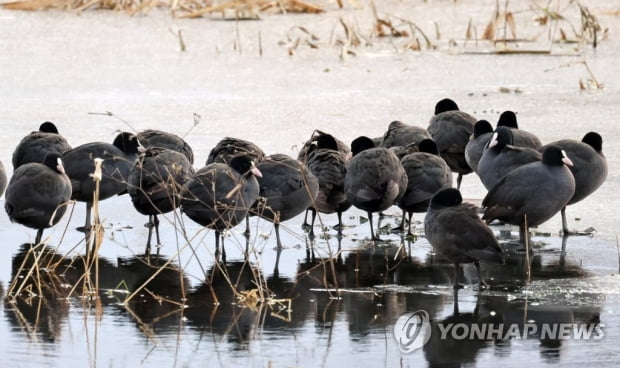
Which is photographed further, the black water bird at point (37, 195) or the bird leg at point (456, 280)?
the black water bird at point (37, 195)

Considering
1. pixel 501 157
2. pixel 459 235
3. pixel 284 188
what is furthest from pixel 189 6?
pixel 459 235

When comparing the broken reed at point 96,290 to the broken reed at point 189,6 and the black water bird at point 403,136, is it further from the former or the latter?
the broken reed at point 189,6

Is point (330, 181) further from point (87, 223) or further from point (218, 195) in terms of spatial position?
point (87, 223)

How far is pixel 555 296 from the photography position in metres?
6.39

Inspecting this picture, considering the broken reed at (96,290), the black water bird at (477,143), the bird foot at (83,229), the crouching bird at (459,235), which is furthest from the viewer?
the black water bird at (477,143)

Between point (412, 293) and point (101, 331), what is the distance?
1769 millimetres

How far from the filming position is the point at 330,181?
28.0 ft

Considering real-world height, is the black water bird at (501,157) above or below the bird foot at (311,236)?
above

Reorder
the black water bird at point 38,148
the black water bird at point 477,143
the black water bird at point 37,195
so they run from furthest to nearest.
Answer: the black water bird at point 477,143, the black water bird at point 38,148, the black water bird at point 37,195

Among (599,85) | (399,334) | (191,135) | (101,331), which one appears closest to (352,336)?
(399,334)

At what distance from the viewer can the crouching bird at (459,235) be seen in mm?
6582

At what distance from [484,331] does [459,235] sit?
0.99 meters

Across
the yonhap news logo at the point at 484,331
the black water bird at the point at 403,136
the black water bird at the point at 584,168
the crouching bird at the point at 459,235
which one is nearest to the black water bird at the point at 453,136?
the black water bird at the point at 403,136

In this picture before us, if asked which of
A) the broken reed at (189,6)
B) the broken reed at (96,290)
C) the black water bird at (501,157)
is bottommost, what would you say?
the broken reed at (96,290)
